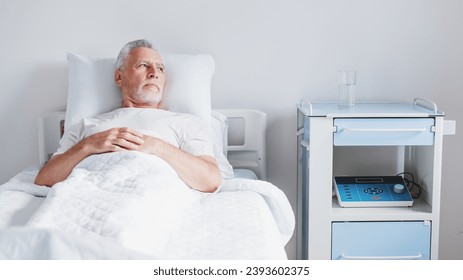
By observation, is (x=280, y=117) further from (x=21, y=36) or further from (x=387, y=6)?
(x=21, y=36)

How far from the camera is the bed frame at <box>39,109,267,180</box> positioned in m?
2.71

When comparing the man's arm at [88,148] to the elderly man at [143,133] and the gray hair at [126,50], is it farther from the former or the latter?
the gray hair at [126,50]

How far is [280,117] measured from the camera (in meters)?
Answer: 2.82

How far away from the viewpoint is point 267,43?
278 centimetres

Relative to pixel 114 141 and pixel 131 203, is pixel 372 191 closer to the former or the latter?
pixel 114 141

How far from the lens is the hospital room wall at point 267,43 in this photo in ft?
9.07

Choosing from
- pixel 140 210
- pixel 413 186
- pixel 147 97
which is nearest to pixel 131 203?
pixel 140 210

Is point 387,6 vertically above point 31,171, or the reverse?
point 387,6

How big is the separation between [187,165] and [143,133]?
20cm

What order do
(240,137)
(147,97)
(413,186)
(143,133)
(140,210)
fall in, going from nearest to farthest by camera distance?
(140,210) < (143,133) < (147,97) < (413,186) < (240,137)

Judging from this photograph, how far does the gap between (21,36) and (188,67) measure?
78cm

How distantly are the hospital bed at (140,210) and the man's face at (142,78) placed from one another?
76 mm

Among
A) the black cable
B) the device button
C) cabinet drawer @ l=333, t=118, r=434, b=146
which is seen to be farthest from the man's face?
the black cable
